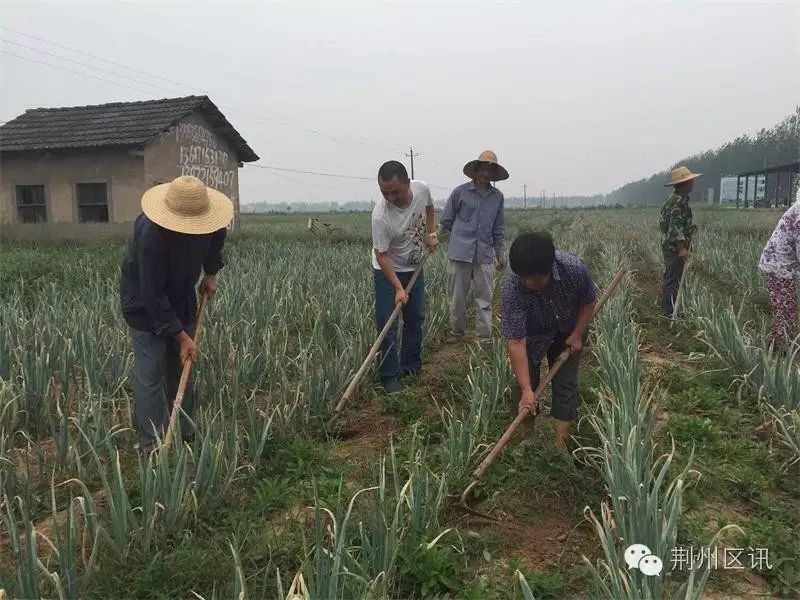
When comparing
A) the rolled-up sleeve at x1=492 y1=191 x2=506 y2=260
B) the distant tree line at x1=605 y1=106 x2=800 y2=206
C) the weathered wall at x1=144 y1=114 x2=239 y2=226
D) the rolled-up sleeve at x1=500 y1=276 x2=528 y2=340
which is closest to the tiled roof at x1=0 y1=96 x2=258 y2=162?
the weathered wall at x1=144 y1=114 x2=239 y2=226

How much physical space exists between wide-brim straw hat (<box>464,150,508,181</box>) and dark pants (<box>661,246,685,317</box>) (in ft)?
5.79

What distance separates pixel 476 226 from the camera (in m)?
4.55

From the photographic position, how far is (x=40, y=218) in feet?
39.8

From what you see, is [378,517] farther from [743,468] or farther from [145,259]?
[743,468]

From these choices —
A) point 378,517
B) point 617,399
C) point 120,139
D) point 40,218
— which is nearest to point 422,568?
point 378,517

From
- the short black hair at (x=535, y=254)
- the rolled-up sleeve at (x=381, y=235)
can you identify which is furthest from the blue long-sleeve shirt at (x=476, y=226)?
the short black hair at (x=535, y=254)

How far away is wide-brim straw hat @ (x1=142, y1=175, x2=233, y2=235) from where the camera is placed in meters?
2.36

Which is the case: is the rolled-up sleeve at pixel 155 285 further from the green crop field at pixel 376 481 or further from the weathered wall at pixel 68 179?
the weathered wall at pixel 68 179

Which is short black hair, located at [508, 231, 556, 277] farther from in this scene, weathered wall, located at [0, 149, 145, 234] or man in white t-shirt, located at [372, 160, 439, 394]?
weathered wall, located at [0, 149, 145, 234]

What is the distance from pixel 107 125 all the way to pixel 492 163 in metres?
10.6

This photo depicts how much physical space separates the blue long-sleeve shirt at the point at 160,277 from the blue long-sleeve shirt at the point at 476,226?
2.23 metres

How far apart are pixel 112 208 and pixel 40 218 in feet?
5.92

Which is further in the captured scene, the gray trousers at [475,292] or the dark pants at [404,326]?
Result: the gray trousers at [475,292]

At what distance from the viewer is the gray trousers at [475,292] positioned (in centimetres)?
459
